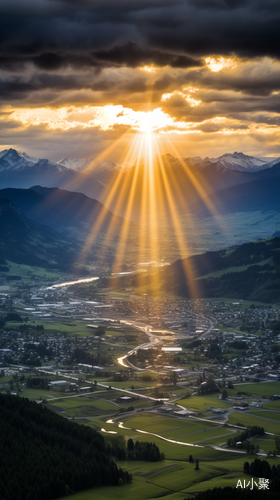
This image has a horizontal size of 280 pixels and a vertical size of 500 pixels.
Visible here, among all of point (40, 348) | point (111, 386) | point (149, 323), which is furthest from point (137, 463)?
point (149, 323)

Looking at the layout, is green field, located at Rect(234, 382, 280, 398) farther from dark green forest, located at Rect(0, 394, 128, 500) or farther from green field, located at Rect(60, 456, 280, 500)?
dark green forest, located at Rect(0, 394, 128, 500)

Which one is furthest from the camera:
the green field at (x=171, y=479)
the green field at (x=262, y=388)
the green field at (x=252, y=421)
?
the green field at (x=262, y=388)

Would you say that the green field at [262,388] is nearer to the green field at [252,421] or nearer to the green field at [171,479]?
the green field at [252,421]

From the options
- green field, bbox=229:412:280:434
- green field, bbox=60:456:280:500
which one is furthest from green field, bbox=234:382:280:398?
green field, bbox=60:456:280:500

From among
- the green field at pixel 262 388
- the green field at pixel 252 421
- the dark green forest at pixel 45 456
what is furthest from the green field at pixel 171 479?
the green field at pixel 262 388

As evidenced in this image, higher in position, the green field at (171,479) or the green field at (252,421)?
the green field at (252,421)

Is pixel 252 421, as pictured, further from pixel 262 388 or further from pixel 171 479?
pixel 171 479

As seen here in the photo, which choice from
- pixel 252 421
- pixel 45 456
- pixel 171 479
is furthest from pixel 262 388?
pixel 45 456

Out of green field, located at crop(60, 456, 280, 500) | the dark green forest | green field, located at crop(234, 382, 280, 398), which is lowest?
green field, located at crop(60, 456, 280, 500)
